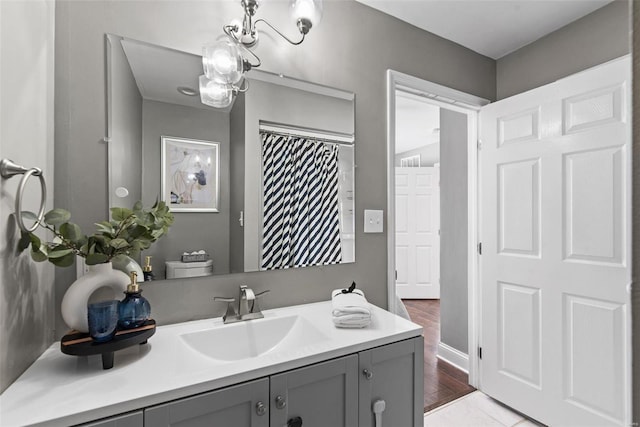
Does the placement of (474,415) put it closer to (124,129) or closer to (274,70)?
(274,70)

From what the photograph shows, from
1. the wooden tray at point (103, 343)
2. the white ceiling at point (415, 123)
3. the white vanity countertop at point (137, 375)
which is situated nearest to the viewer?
the white vanity countertop at point (137, 375)

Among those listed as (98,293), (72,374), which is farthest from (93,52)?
(72,374)

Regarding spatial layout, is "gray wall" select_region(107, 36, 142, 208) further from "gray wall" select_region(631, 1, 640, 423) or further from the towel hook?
"gray wall" select_region(631, 1, 640, 423)

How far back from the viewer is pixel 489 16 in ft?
6.13

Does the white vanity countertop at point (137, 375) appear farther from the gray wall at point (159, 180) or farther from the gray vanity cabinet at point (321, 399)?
the gray wall at point (159, 180)

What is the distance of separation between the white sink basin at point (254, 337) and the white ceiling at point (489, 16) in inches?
67.4

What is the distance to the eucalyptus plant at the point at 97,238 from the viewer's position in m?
0.93

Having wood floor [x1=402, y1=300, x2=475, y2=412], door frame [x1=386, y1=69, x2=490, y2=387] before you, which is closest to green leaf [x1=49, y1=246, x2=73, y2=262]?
door frame [x1=386, y1=69, x2=490, y2=387]

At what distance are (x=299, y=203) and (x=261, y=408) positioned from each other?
35.0 inches

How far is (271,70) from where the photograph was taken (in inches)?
59.6

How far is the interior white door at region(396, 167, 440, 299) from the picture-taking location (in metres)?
4.80

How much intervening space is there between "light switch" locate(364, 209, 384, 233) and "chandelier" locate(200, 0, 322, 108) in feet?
2.90

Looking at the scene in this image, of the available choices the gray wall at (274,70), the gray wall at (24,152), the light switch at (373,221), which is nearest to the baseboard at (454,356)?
the gray wall at (274,70)

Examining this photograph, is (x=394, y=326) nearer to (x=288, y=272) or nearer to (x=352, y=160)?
(x=288, y=272)
